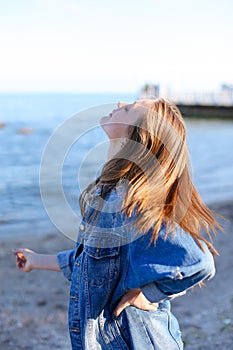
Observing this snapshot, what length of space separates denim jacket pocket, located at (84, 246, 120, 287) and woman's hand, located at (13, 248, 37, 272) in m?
0.50

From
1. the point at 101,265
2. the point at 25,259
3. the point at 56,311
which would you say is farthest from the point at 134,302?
the point at 56,311

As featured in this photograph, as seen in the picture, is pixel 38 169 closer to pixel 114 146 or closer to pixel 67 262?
pixel 67 262

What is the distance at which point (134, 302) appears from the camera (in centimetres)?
169

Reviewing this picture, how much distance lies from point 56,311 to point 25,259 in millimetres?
2710

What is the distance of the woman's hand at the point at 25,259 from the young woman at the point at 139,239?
15.1 inches

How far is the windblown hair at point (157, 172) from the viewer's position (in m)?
1.66

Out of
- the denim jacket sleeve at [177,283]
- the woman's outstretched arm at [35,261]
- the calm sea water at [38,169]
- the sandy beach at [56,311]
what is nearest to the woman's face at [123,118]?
the calm sea water at [38,169]

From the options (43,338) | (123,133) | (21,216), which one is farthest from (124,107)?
(21,216)

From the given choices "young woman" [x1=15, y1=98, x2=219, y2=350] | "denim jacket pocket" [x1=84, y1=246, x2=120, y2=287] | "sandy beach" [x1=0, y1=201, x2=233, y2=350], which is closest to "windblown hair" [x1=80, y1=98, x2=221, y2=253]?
"young woman" [x1=15, y1=98, x2=219, y2=350]

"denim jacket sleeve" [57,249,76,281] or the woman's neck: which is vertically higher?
the woman's neck

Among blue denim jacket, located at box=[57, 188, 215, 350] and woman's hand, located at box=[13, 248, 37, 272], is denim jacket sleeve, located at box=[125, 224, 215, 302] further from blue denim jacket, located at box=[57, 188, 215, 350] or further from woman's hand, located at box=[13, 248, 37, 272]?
woman's hand, located at box=[13, 248, 37, 272]

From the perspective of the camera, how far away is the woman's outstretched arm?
6.96 ft

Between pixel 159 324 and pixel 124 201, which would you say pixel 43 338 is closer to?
pixel 159 324

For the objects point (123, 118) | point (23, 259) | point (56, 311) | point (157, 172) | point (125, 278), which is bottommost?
point (56, 311)
